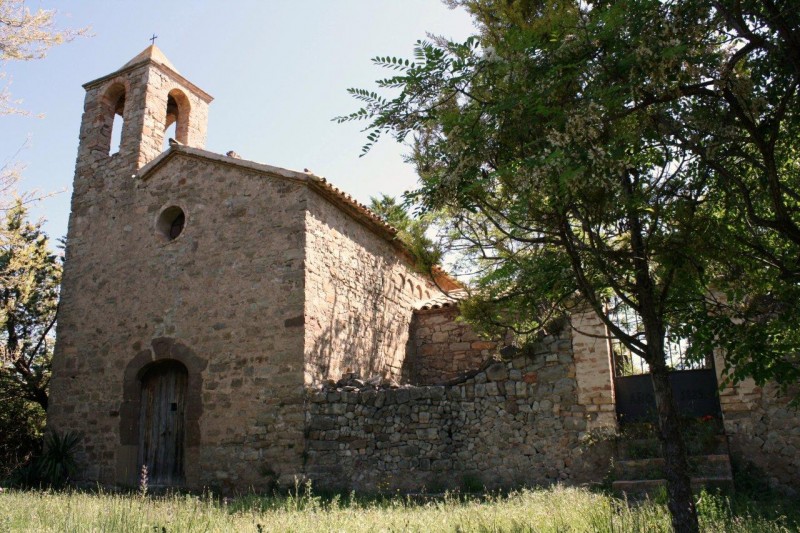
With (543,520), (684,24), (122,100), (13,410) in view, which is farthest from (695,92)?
(13,410)

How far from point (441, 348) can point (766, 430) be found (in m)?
6.27

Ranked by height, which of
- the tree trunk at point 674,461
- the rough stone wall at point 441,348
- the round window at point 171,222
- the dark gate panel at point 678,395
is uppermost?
the round window at point 171,222

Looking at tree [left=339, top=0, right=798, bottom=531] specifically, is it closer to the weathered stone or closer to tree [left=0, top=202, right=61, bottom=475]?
the weathered stone

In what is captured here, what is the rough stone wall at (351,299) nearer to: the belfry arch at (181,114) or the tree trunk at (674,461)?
the belfry arch at (181,114)

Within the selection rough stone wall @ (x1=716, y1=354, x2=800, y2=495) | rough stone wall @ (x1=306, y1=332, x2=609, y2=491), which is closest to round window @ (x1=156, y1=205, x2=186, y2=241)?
rough stone wall @ (x1=306, y1=332, x2=609, y2=491)

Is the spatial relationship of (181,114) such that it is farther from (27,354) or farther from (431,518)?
(431,518)

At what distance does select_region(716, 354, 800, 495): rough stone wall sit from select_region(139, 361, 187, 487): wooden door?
27.8ft

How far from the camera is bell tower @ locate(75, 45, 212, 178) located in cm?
1298

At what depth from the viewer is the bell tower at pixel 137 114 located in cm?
1298

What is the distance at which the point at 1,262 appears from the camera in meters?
13.0

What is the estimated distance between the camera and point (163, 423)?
11172mm

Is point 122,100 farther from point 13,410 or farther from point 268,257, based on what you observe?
point 13,410

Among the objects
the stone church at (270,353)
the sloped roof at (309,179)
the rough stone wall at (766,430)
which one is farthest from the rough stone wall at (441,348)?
the rough stone wall at (766,430)

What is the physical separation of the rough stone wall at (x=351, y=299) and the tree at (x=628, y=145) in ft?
17.8
